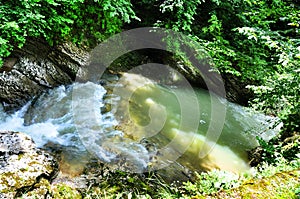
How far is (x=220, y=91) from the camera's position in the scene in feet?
28.2

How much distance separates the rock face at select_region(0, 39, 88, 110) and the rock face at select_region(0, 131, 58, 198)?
1.71 metres

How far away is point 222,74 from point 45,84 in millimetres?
5753

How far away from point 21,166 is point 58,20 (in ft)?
11.0

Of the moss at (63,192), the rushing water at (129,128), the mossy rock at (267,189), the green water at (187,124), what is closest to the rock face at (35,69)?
the rushing water at (129,128)

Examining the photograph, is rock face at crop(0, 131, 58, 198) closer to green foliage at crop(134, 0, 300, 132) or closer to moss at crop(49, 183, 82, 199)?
moss at crop(49, 183, 82, 199)

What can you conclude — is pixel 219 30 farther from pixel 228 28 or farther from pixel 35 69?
pixel 35 69

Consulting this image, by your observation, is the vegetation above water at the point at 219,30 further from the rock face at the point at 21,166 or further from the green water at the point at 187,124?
the rock face at the point at 21,166

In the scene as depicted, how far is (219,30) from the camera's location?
7.61 metres

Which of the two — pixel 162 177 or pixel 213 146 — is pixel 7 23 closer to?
pixel 162 177

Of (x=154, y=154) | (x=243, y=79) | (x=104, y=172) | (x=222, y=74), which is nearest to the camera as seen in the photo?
(x=104, y=172)

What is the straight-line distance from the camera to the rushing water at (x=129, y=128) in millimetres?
4773

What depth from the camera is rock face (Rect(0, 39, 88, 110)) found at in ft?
17.3

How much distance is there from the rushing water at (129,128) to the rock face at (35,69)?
9.6 inches

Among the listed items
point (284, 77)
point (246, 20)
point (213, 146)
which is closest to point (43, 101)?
point (213, 146)
